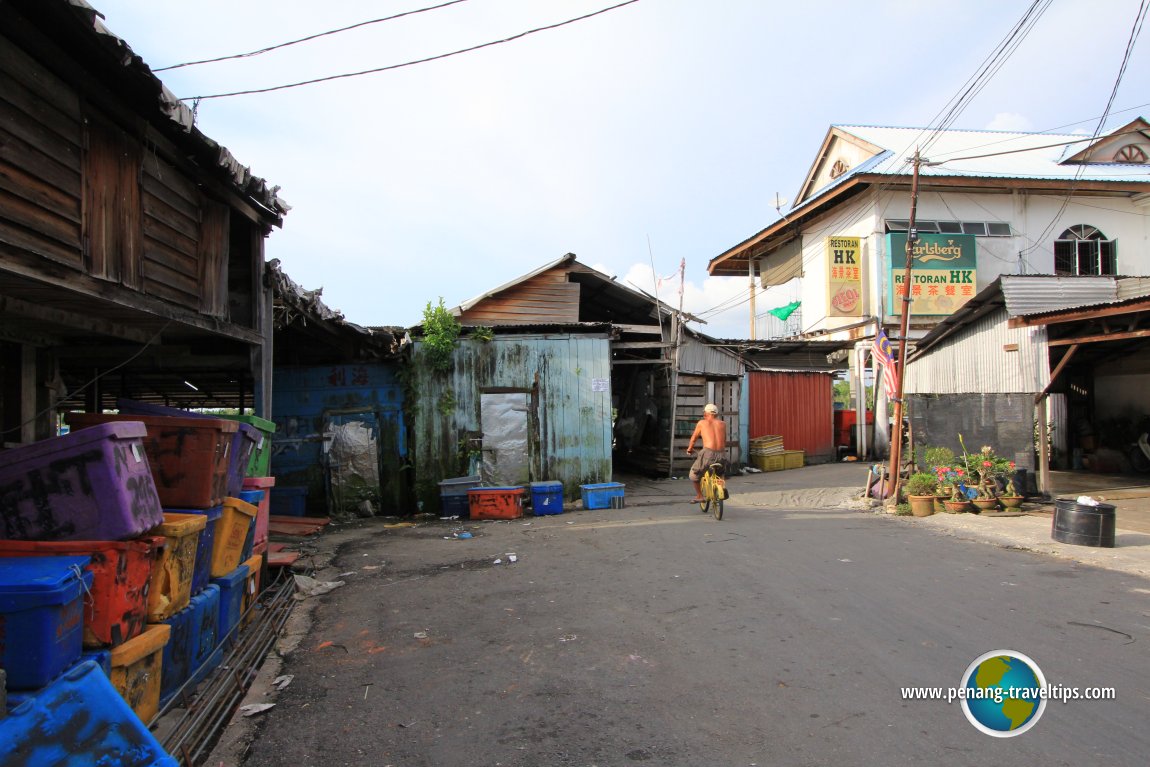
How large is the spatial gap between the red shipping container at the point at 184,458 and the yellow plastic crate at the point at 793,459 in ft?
57.5

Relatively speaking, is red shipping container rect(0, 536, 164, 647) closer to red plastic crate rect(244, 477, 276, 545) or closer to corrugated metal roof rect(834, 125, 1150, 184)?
red plastic crate rect(244, 477, 276, 545)

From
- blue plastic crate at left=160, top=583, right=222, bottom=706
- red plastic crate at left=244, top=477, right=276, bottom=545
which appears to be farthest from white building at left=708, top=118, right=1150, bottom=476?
blue plastic crate at left=160, top=583, right=222, bottom=706

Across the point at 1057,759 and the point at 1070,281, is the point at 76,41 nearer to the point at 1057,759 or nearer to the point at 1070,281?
the point at 1057,759

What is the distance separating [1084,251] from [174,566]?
28.3 m

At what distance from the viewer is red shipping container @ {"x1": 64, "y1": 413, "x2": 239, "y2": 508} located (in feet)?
16.3

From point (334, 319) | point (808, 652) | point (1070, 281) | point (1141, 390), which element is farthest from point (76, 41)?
point (1141, 390)

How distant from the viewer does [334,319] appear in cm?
1029

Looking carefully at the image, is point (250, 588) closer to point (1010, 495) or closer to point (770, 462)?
point (1010, 495)

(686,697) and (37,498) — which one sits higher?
(37,498)

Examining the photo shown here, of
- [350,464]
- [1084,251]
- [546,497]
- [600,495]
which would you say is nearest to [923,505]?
[600,495]

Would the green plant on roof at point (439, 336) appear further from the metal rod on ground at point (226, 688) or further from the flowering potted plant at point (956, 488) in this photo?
the flowering potted plant at point (956, 488)

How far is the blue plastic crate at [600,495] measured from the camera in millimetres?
12609

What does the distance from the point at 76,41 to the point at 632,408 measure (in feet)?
52.7

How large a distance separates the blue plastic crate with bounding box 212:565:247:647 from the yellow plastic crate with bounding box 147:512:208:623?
576 millimetres
